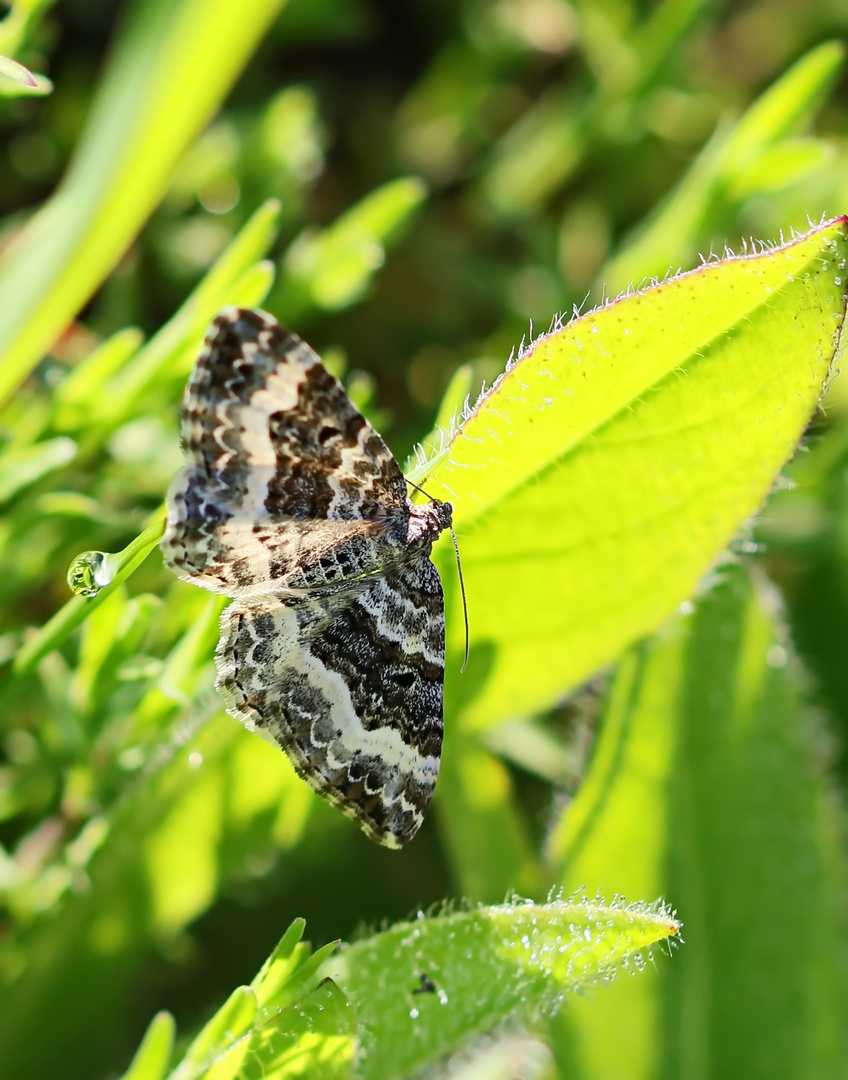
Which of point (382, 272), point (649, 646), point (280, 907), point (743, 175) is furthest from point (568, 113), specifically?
point (280, 907)

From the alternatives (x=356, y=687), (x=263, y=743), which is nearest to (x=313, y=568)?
(x=356, y=687)

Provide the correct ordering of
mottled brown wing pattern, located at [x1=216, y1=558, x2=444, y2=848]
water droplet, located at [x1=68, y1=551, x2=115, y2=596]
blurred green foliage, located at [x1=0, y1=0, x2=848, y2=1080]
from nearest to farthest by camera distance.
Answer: water droplet, located at [x1=68, y1=551, x2=115, y2=596] < mottled brown wing pattern, located at [x1=216, y1=558, x2=444, y2=848] < blurred green foliage, located at [x1=0, y1=0, x2=848, y2=1080]

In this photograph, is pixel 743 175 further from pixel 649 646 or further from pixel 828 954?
pixel 828 954

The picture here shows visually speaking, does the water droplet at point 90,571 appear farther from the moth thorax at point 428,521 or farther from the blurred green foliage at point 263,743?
the moth thorax at point 428,521

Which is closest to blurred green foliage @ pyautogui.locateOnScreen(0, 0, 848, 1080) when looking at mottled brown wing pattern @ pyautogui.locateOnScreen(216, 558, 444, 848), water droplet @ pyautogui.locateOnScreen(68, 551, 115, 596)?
water droplet @ pyautogui.locateOnScreen(68, 551, 115, 596)

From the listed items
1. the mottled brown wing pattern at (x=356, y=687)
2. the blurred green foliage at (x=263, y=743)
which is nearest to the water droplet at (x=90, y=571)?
the blurred green foliage at (x=263, y=743)

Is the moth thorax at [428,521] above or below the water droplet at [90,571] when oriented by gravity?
above

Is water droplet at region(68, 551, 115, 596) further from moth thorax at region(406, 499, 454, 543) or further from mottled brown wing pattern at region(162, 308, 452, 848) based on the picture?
moth thorax at region(406, 499, 454, 543)
